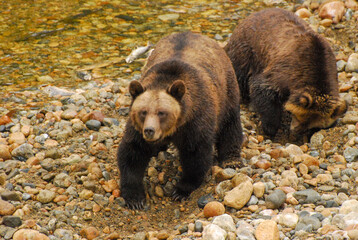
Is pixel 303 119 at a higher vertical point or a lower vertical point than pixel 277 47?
lower

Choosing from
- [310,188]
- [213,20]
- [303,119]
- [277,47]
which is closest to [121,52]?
[213,20]

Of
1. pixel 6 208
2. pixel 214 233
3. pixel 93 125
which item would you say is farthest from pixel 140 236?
pixel 93 125

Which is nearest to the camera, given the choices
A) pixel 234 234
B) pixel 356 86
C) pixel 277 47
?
pixel 234 234

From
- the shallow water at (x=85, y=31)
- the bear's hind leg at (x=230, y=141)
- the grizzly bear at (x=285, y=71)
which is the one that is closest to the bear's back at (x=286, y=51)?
the grizzly bear at (x=285, y=71)

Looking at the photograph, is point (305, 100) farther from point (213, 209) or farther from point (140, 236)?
point (140, 236)

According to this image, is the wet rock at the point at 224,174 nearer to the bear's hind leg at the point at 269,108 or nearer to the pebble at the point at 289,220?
the pebble at the point at 289,220

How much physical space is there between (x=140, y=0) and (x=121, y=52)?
301 cm

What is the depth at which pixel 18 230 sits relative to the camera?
5.56 m

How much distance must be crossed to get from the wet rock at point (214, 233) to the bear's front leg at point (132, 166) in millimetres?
1480

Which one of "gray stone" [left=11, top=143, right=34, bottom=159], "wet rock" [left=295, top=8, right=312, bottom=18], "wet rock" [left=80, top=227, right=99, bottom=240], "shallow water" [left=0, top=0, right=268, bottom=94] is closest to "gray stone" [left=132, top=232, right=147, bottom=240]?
"wet rock" [left=80, top=227, right=99, bottom=240]

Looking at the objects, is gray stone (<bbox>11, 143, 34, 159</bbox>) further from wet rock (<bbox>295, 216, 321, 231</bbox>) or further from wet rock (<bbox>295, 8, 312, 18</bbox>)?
wet rock (<bbox>295, 8, 312, 18</bbox>)

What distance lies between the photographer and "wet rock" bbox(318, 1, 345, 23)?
38.4ft

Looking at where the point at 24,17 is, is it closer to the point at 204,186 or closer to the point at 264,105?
the point at 264,105

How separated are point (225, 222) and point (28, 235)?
2.14 metres
